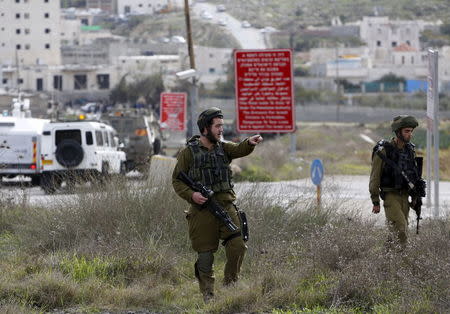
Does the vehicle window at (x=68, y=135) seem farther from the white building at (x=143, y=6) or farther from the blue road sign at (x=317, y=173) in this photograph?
the white building at (x=143, y=6)

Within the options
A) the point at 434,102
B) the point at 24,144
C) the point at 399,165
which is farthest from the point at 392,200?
the point at 24,144

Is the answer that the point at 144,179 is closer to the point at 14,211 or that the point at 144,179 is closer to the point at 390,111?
the point at 14,211

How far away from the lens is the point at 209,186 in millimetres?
10648

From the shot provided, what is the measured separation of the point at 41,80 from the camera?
393 ft

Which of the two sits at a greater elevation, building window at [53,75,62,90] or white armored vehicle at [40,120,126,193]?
white armored vehicle at [40,120,126,193]

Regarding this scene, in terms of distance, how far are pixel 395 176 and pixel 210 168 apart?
2540 mm

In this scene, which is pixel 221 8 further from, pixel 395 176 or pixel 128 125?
pixel 395 176

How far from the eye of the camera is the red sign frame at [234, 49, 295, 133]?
21094 mm

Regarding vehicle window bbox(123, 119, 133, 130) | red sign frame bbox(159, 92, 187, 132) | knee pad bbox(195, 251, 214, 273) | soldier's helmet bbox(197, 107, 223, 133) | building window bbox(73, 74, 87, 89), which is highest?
soldier's helmet bbox(197, 107, 223, 133)

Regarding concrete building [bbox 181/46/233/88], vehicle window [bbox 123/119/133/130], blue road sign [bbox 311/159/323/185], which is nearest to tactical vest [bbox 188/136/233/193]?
blue road sign [bbox 311/159/323/185]

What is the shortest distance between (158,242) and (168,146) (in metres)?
34.4

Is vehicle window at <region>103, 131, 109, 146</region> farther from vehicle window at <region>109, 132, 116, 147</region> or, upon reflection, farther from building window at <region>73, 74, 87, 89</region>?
building window at <region>73, 74, 87, 89</region>

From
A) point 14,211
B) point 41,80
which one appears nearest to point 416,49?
point 41,80

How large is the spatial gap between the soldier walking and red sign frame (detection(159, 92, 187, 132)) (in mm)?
25163
